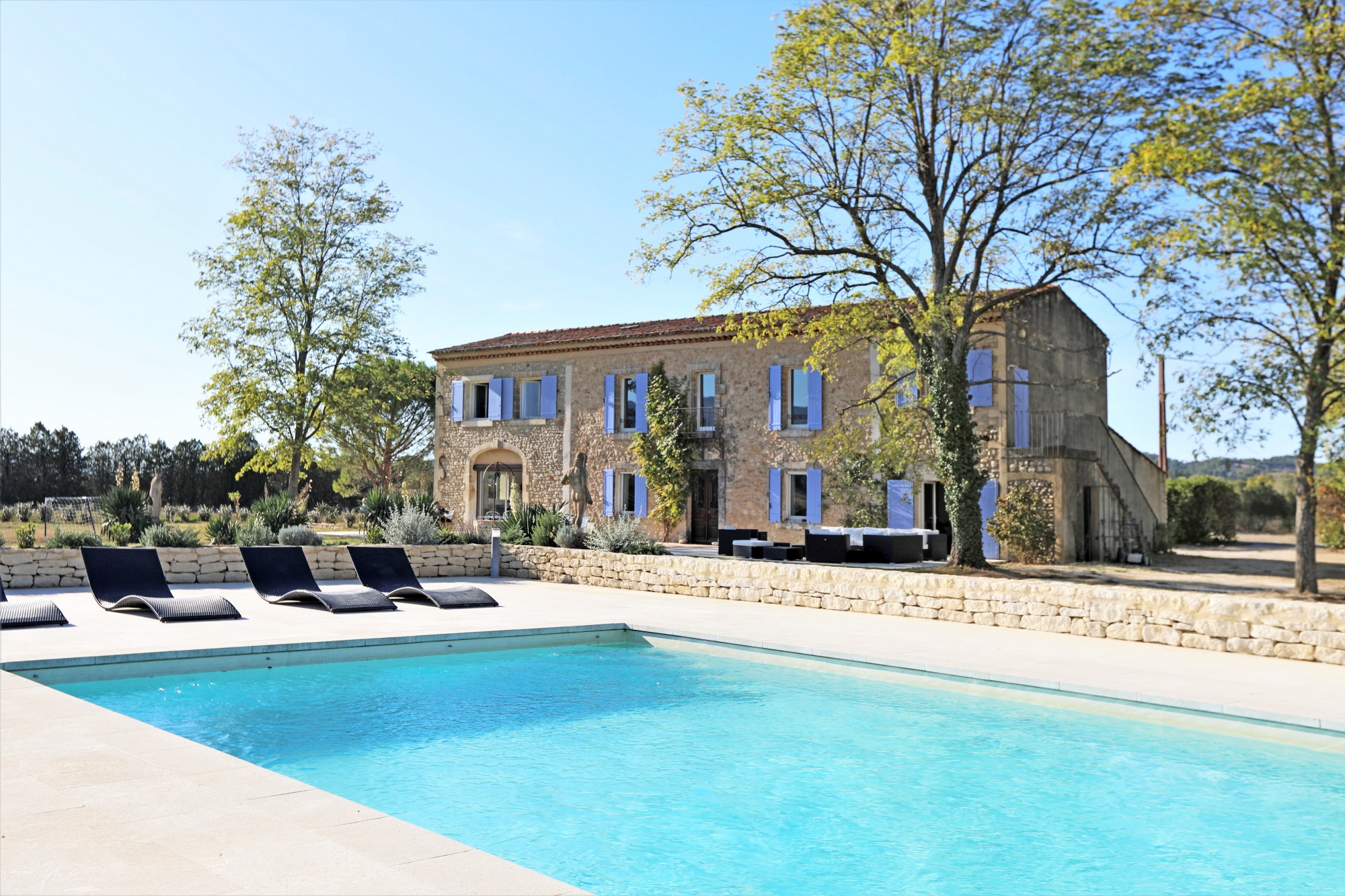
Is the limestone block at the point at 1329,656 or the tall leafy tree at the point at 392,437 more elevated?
the tall leafy tree at the point at 392,437

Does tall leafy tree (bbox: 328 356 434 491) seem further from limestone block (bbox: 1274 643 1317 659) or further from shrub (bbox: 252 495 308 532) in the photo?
limestone block (bbox: 1274 643 1317 659)

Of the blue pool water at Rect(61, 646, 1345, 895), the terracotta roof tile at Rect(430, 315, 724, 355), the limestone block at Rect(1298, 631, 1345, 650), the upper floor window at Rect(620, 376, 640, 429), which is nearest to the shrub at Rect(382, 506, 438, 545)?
the blue pool water at Rect(61, 646, 1345, 895)

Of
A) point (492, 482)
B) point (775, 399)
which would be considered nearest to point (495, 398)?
point (492, 482)

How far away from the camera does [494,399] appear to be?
26.3 metres

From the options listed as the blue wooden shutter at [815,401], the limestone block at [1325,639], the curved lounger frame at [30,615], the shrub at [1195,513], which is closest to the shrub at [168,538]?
the curved lounger frame at [30,615]

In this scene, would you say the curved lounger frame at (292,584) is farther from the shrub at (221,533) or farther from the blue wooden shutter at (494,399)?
the blue wooden shutter at (494,399)

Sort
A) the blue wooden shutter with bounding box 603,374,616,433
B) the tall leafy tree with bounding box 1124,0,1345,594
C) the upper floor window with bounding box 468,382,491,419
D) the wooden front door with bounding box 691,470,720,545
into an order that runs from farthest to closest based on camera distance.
Result: 1. the upper floor window with bounding box 468,382,491,419
2. the blue wooden shutter with bounding box 603,374,616,433
3. the wooden front door with bounding box 691,470,720,545
4. the tall leafy tree with bounding box 1124,0,1345,594

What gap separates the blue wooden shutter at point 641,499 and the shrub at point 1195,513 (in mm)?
12981

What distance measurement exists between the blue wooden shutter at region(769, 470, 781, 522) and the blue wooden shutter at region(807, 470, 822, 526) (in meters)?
0.87

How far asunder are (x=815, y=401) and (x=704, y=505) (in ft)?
12.1

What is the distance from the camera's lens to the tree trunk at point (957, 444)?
15.9 metres

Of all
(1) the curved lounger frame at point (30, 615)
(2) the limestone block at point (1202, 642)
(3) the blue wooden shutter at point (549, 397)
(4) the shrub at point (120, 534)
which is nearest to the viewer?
(2) the limestone block at point (1202, 642)

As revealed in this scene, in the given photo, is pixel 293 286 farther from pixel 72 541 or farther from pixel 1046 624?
pixel 1046 624

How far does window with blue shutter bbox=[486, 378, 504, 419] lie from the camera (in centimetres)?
2619
